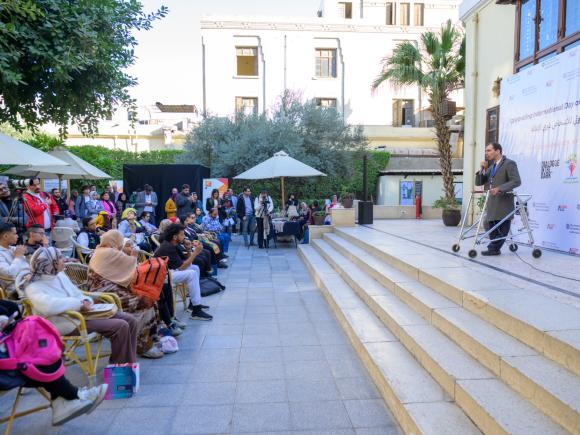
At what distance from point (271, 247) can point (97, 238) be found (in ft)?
20.2

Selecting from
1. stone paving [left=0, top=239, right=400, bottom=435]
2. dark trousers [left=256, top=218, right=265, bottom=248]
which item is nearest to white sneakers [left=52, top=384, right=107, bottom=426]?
stone paving [left=0, top=239, right=400, bottom=435]

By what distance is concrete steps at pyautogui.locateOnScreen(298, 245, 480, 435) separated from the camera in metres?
2.91

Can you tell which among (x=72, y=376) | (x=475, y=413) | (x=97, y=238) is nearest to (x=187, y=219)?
(x=97, y=238)

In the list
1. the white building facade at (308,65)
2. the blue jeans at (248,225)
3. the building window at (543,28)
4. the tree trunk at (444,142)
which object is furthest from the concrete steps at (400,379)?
the white building facade at (308,65)

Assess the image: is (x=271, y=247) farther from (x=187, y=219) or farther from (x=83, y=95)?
(x=83, y=95)

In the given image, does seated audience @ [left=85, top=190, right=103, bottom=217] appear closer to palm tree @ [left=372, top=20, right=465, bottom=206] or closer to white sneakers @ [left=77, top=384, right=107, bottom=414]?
palm tree @ [left=372, top=20, right=465, bottom=206]

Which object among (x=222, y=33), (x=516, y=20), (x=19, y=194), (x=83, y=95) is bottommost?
(x=19, y=194)

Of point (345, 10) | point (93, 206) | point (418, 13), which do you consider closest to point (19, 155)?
point (93, 206)

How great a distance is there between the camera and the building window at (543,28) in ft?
24.6

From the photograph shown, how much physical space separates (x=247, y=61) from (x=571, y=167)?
24.3 m

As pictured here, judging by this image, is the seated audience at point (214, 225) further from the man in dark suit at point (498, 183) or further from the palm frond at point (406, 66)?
the palm frond at point (406, 66)

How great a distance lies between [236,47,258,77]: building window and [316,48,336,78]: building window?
392cm

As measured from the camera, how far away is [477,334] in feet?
11.7

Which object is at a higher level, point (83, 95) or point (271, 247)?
point (83, 95)
